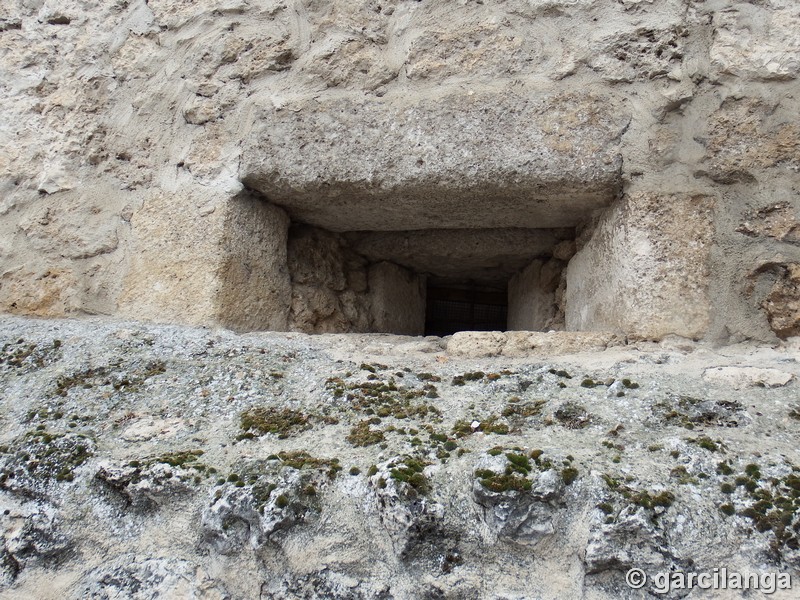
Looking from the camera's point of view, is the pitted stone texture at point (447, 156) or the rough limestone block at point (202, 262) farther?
the rough limestone block at point (202, 262)

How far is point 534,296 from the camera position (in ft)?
6.40

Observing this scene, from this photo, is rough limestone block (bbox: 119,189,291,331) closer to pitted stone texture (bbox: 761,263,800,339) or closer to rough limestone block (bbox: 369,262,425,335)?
rough limestone block (bbox: 369,262,425,335)

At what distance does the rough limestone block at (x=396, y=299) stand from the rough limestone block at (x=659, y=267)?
72 cm

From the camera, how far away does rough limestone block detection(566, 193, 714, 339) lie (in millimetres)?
1349

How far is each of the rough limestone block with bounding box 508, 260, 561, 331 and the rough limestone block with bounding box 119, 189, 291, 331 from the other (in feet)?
2.25

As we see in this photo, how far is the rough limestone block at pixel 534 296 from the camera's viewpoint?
1.87 meters

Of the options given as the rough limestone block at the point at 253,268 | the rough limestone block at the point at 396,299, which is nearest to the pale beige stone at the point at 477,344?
the rough limestone block at the point at 253,268

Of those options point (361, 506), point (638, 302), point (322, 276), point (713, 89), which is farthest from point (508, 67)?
point (361, 506)

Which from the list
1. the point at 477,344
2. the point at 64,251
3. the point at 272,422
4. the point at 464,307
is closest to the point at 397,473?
the point at 272,422

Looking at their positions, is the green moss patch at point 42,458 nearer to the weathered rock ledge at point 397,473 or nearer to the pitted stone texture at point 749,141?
the weathered rock ledge at point 397,473

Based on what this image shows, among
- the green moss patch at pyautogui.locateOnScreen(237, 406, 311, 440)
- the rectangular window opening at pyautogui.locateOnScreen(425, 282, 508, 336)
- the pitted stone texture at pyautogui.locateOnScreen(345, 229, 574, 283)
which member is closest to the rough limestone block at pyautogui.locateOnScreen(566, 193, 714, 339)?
the pitted stone texture at pyautogui.locateOnScreen(345, 229, 574, 283)

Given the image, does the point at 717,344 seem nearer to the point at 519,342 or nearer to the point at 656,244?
the point at 656,244

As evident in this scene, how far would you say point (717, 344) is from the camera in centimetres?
132

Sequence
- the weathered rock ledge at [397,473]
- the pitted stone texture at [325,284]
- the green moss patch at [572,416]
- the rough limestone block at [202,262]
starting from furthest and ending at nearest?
the pitted stone texture at [325,284] → the rough limestone block at [202,262] → the green moss patch at [572,416] → the weathered rock ledge at [397,473]
